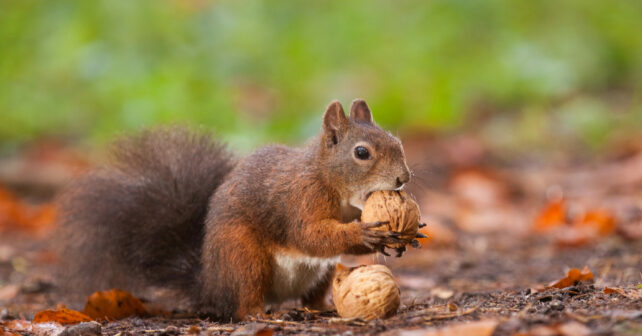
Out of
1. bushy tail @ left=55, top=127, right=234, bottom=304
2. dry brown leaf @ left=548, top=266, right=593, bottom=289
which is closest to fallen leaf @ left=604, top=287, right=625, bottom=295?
dry brown leaf @ left=548, top=266, right=593, bottom=289

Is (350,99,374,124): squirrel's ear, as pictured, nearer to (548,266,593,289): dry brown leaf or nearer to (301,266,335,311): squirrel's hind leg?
(301,266,335,311): squirrel's hind leg

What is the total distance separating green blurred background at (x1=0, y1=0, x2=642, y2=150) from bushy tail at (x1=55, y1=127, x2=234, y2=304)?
355 cm

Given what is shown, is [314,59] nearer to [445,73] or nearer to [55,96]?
[445,73]

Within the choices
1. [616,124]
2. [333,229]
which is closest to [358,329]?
[333,229]

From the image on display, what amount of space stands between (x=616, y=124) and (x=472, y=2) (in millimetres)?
2662

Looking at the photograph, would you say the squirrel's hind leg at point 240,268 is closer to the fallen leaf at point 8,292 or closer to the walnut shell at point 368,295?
the walnut shell at point 368,295

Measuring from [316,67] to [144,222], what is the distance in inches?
240

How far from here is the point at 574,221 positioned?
14.2 feet

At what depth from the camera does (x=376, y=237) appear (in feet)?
7.75

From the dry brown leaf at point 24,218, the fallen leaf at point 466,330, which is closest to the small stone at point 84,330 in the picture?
the fallen leaf at point 466,330

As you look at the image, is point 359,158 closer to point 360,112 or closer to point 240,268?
point 360,112

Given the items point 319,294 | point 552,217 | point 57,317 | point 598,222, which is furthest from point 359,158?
point 552,217

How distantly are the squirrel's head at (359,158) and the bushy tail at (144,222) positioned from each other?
550mm

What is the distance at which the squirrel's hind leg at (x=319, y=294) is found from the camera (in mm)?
2855
